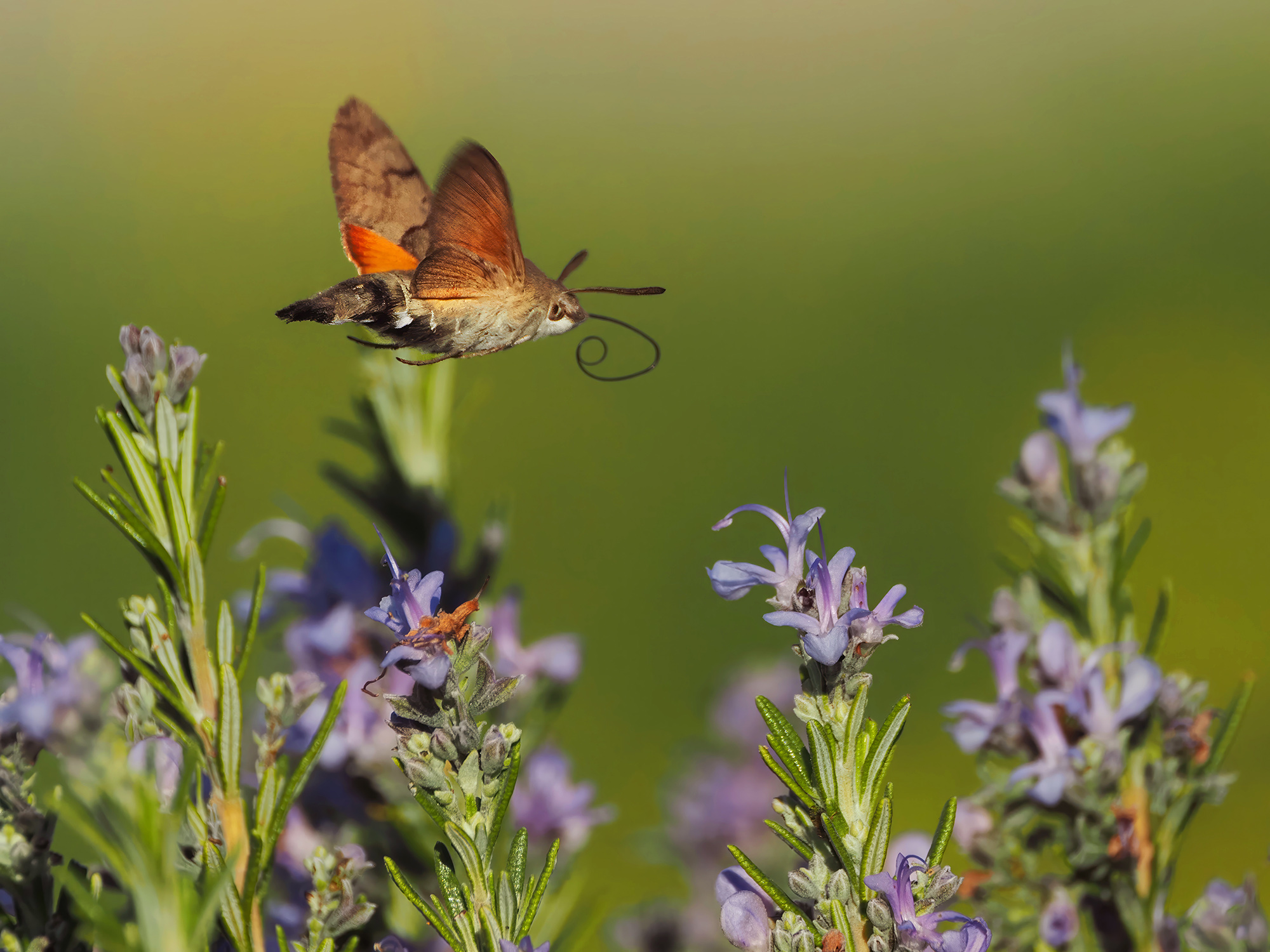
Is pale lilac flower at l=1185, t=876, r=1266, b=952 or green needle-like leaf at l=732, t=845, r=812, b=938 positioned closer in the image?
green needle-like leaf at l=732, t=845, r=812, b=938

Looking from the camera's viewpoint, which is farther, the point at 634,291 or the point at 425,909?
the point at 634,291

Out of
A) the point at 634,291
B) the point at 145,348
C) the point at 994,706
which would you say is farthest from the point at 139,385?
the point at 994,706

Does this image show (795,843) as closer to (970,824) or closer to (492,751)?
(492,751)

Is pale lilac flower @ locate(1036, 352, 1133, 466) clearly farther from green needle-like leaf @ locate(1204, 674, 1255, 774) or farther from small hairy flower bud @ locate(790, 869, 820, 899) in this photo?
small hairy flower bud @ locate(790, 869, 820, 899)

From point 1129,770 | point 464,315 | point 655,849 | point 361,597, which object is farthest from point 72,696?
point 655,849

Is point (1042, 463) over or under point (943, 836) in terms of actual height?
over

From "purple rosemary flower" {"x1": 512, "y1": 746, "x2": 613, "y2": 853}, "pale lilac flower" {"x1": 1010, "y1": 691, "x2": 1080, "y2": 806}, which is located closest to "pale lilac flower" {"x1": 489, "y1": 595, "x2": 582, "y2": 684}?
"purple rosemary flower" {"x1": 512, "y1": 746, "x2": 613, "y2": 853}

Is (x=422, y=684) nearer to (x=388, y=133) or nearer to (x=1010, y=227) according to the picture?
(x=388, y=133)
